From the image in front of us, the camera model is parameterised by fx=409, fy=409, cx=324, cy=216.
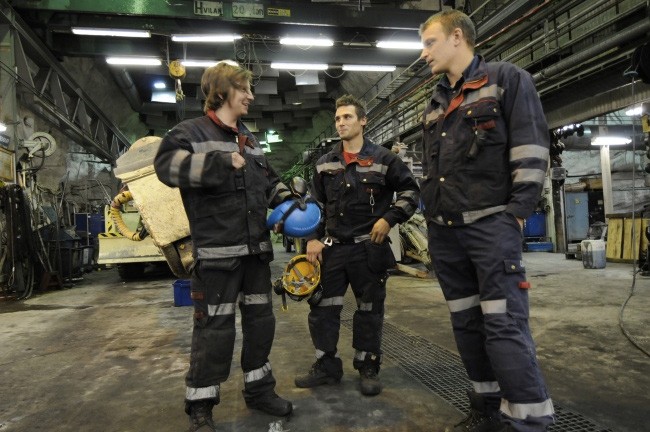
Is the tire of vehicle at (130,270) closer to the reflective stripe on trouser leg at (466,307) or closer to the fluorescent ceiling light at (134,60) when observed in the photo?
the fluorescent ceiling light at (134,60)

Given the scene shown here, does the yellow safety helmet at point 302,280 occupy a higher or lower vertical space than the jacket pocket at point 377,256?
lower

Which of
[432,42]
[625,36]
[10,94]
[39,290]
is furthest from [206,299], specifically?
[10,94]

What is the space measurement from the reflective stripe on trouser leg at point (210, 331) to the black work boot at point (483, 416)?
3.78 ft

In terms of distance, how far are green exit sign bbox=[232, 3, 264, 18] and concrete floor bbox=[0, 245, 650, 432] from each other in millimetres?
6117

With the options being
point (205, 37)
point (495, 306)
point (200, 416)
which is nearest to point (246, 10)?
point (205, 37)

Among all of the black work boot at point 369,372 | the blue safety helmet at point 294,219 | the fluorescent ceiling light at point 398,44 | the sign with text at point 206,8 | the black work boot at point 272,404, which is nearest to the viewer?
the black work boot at point 272,404

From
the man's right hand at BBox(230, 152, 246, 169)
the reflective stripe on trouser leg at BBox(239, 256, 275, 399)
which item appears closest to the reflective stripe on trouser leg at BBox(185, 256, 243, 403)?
the reflective stripe on trouser leg at BBox(239, 256, 275, 399)

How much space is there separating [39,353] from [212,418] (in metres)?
2.38

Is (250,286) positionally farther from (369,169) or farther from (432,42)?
(432,42)

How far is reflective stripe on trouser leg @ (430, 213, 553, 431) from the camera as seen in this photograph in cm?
150

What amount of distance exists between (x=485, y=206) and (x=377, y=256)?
91 cm

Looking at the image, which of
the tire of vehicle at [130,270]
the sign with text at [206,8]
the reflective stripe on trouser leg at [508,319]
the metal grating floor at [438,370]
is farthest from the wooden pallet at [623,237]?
the tire of vehicle at [130,270]

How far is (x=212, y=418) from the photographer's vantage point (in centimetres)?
203

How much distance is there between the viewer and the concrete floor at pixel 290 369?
6.82 ft
